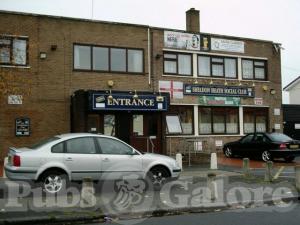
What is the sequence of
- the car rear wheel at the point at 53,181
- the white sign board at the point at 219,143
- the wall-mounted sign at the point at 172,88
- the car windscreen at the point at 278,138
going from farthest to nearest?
the white sign board at the point at 219,143 → the wall-mounted sign at the point at 172,88 → the car windscreen at the point at 278,138 → the car rear wheel at the point at 53,181

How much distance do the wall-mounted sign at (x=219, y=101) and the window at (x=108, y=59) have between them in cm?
395

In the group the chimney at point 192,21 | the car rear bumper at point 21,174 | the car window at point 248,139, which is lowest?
the car rear bumper at point 21,174

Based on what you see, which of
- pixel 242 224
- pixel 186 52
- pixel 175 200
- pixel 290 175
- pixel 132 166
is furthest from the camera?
pixel 186 52

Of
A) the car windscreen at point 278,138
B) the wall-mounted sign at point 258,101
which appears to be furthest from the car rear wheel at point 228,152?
the wall-mounted sign at point 258,101

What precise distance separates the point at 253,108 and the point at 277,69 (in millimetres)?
3016

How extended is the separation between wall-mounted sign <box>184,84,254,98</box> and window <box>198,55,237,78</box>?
29.9 inches

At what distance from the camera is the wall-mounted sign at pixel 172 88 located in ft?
83.1

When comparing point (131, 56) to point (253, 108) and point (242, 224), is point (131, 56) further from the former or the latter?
point (242, 224)

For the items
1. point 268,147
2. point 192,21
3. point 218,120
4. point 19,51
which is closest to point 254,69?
point 218,120

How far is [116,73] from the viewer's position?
24.1 meters

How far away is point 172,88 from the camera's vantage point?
25.6 metres

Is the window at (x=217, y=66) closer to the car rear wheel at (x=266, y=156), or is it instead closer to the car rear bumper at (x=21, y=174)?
the car rear wheel at (x=266, y=156)

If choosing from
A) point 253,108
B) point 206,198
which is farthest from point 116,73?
point 206,198

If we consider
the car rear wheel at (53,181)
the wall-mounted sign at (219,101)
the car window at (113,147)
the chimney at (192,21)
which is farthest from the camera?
the chimney at (192,21)
